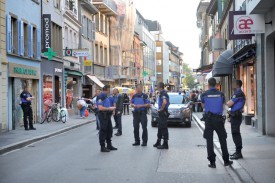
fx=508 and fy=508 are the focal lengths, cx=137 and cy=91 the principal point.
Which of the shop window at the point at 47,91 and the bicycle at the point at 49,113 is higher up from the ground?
the shop window at the point at 47,91

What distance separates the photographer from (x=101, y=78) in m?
47.5

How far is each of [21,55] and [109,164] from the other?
13264 millimetres

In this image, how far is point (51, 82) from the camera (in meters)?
29.6

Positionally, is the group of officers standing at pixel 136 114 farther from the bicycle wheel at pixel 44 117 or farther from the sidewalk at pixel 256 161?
the bicycle wheel at pixel 44 117

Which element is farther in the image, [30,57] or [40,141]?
[30,57]

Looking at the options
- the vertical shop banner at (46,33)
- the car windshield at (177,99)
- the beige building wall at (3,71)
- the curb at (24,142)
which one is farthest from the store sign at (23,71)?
the car windshield at (177,99)

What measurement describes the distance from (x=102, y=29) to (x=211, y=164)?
40844 millimetres

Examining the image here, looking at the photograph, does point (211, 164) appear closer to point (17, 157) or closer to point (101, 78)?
point (17, 157)

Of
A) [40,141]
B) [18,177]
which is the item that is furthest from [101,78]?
[18,177]

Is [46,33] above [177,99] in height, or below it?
above

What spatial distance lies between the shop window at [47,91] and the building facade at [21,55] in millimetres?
660

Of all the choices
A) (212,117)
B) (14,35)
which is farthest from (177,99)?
(212,117)

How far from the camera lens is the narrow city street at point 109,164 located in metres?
8.98

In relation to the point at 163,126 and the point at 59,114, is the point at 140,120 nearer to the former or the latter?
the point at 163,126
